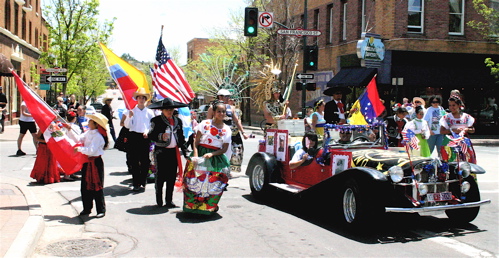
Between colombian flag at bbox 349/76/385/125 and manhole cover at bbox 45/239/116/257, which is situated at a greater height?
colombian flag at bbox 349/76/385/125

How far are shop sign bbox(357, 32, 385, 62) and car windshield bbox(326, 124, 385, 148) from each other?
1656cm

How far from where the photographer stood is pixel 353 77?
26391mm

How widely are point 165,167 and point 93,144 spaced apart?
1232 millimetres

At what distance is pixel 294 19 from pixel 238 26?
13.8ft

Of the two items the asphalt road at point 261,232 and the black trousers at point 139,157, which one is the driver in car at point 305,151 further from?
the black trousers at point 139,157

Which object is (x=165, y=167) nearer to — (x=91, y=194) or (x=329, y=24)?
(x=91, y=194)

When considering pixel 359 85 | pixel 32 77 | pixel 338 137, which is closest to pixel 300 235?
pixel 338 137

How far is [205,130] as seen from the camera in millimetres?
7586

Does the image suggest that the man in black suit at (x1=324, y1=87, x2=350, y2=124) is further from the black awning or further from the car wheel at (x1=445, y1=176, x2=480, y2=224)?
the black awning

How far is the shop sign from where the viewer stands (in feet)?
78.0

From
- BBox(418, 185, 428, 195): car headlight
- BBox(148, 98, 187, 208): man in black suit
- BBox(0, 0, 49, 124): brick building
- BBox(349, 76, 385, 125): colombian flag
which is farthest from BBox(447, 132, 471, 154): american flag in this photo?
BBox(0, 0, 49, 124): brick building

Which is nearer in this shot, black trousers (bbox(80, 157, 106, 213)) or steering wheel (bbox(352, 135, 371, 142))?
black trousers (bbox(80, 157, 106, 213))

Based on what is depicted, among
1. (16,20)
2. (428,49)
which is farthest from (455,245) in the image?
(16,20)

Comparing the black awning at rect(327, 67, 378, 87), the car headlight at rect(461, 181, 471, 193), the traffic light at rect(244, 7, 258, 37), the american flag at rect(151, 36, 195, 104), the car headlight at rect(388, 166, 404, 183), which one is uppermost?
the traffic light at rect(244, 7, 258, 37)
